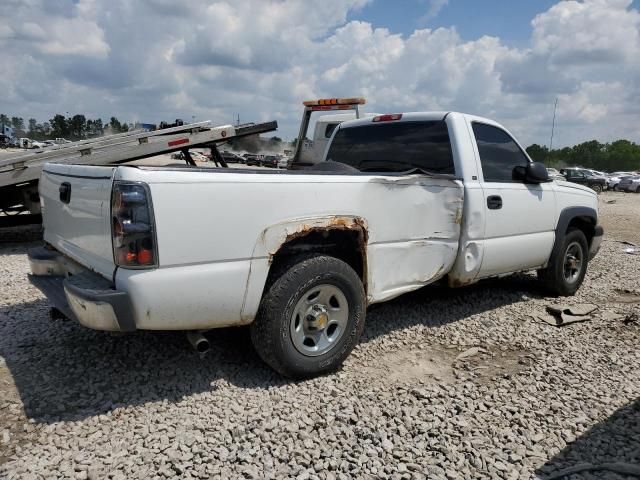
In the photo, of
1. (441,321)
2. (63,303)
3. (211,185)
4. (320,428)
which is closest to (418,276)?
(441,321)

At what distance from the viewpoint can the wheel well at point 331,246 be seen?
3.44 m

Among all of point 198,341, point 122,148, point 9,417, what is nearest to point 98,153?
point 122,148

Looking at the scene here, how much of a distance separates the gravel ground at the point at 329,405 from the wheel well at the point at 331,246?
77cm

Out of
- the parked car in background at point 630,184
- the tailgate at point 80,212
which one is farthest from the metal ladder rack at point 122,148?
the parked car in background at point 630,184

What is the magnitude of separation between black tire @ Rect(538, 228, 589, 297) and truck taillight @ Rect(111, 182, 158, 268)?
14.5ft

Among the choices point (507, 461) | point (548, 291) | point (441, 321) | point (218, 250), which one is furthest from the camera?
point (548, 291)

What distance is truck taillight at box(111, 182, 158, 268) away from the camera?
2746 mm

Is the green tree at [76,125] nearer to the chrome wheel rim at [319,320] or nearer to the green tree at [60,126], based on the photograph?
the green tree at [60,126]

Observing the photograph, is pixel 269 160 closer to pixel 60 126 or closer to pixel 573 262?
pixel 573 262

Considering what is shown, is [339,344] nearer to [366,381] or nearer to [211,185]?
[366,381]

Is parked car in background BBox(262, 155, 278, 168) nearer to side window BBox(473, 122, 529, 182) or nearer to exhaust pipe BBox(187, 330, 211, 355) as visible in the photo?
side window BBox(473, 122, 529, 182)

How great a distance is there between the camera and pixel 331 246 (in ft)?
12.3

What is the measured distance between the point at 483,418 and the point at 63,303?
8.71 feet

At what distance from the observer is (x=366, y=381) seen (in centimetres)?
362
